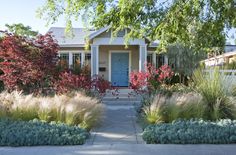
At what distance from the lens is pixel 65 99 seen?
9.95 m

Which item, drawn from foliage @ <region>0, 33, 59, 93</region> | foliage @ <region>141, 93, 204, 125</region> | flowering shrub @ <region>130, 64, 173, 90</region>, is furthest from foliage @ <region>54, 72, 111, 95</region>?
foliage @ <region>141, 93, 204, 125</region>

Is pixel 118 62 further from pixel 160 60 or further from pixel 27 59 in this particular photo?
pixel 27 59

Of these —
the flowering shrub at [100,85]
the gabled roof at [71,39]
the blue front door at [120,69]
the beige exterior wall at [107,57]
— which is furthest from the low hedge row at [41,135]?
the blue front door at [120,69]

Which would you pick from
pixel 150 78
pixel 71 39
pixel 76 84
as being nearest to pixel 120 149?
pixel 76 84

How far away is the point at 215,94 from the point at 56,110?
486 cm

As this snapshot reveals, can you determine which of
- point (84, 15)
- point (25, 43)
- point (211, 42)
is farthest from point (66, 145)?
point (25, 43)

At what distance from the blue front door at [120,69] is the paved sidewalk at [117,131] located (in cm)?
1071

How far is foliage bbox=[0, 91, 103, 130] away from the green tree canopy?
2230mm

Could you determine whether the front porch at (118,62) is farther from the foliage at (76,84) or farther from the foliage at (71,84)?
the foliage at (71,84)

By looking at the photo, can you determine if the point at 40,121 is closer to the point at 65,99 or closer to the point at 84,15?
the point at 65,99

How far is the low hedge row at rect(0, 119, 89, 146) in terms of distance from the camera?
7.29 metres

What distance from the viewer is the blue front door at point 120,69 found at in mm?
22250

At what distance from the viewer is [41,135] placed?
7426 mm

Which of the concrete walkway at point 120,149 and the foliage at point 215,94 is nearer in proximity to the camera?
the concrete walkway at point 120,149
